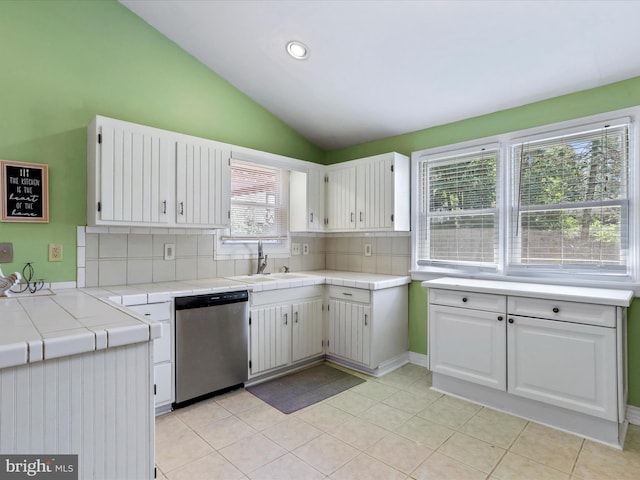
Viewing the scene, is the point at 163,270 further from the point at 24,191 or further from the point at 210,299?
the point at 24,191

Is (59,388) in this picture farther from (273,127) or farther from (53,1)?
(273,127)

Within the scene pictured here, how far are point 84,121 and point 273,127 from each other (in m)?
1.76

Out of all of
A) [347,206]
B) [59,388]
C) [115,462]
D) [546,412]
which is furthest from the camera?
[347,206]

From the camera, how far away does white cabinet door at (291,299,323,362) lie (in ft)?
10.6

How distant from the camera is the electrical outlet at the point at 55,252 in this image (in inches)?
97.0

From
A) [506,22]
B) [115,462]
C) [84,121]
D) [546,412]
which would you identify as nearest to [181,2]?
[84,121]

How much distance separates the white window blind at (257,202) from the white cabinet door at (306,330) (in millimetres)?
873

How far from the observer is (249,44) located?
2.84 meters

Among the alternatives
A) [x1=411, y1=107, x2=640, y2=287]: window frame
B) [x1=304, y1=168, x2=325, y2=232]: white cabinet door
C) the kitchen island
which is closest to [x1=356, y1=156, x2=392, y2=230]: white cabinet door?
[x1=411, y1=107, x2=640, y2=287]: window frame

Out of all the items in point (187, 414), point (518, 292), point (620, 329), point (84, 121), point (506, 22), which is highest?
point (506, 22)

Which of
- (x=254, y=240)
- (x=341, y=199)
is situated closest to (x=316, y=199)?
(x=341, y=199)

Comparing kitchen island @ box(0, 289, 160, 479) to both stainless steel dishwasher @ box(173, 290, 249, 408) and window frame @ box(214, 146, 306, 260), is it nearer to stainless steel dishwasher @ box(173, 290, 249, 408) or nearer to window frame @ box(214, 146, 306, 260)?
Result: stainless steel dishwasher @ box(173, 290, 249, 408)

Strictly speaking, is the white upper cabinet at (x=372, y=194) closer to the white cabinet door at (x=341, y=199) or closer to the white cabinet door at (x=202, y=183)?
the white cabinet door at (x=341, y=199)

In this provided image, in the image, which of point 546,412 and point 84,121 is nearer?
point 546,412
